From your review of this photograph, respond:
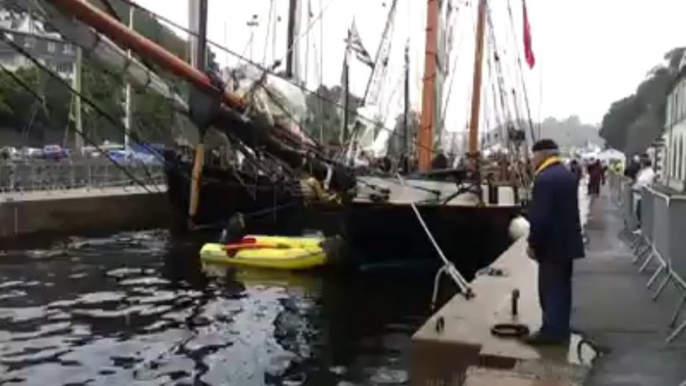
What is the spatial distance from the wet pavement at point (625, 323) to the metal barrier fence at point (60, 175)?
18164 mm

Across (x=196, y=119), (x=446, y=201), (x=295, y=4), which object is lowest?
(x=446, y=201)

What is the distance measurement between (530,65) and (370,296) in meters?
15.2

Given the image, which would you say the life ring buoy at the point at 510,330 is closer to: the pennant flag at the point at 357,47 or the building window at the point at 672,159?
the building window at the point at 672,159

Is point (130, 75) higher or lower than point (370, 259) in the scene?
higher

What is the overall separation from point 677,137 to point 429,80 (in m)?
6.48

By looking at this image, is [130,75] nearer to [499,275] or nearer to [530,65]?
[499,275]

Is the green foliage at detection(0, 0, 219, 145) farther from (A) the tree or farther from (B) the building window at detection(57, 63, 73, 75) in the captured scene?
(A) the tree

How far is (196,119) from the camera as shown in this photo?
643 inches

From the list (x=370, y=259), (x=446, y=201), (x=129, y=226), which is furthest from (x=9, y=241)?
(x=446, y=201)

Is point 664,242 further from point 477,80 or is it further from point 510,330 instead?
point 477,80

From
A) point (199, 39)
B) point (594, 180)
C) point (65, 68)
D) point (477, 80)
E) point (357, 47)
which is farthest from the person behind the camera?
point (65, 68)

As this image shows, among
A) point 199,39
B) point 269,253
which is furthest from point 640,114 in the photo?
point 199,39

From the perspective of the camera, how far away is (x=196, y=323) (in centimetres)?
1612

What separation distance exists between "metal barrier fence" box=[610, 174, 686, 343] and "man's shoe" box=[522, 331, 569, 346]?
1.30 metres
